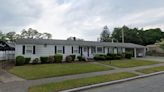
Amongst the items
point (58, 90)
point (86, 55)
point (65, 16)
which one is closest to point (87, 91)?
point (58, 90)

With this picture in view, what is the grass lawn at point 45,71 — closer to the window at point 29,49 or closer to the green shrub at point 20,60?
the green shrub at point 20,60

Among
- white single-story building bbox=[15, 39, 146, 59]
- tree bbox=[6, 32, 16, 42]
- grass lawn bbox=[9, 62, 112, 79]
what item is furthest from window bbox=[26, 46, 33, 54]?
tree bbox=[6, 32, 16, 42]

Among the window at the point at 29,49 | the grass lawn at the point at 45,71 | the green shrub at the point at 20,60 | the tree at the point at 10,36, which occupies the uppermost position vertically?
the tree at the point at 10,36

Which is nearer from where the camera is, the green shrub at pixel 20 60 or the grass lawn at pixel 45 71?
the grass lawn at pixel 45 71

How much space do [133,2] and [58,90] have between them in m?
11.8

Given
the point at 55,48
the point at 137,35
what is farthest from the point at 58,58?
the point at 137,35

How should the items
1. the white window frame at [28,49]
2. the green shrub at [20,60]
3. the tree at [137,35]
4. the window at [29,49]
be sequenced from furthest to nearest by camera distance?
the tree at [137,35]
the window at [29,49]
the white window frame at [28,49]
the green shrub at [20,60]

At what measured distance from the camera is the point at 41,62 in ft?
76.2

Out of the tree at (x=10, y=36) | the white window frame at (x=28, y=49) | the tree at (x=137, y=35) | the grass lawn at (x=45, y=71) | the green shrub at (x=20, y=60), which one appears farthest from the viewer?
the tree at (x=137, y=35)

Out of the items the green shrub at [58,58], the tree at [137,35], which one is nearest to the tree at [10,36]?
the tree at [137,35]

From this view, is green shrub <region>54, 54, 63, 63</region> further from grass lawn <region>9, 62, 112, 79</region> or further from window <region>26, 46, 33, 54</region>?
grass lawn <region>9, 62, 112, 79</region>

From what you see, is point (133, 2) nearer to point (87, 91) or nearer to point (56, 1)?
point (56, 1)

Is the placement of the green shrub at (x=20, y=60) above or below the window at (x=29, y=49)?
below

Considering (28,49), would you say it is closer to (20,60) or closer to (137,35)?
(20,60)
